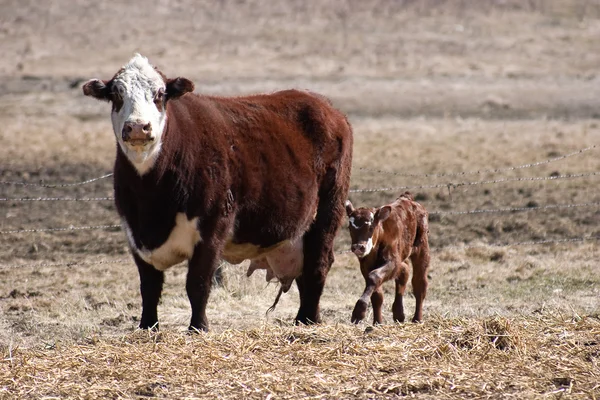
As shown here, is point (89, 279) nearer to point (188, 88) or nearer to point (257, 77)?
point (188, 88)

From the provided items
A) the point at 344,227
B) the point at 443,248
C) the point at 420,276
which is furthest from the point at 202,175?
the point at 344,227

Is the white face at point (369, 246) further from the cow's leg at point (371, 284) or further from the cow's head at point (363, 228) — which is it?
the cow's leg at point (371, 284)

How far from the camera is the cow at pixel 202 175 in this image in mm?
8031

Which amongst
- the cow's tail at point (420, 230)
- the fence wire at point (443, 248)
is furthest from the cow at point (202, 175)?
the fence wire at point (443, 248)

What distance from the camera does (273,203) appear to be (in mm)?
8812

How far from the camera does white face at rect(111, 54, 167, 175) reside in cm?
784

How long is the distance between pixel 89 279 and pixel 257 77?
20.9 meters

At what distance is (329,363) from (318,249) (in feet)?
9.15

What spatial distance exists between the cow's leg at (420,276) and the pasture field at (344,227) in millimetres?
341

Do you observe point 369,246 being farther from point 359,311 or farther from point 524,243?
point 524,243

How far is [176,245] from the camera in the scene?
818 cm

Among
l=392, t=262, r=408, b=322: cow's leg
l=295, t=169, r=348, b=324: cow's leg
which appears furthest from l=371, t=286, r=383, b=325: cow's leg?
l=295, t=169, r=348, b=324: cow's leg

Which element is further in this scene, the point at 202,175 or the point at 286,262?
the point at 286,262

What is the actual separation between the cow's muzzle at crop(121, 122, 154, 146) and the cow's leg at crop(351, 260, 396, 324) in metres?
2.38
